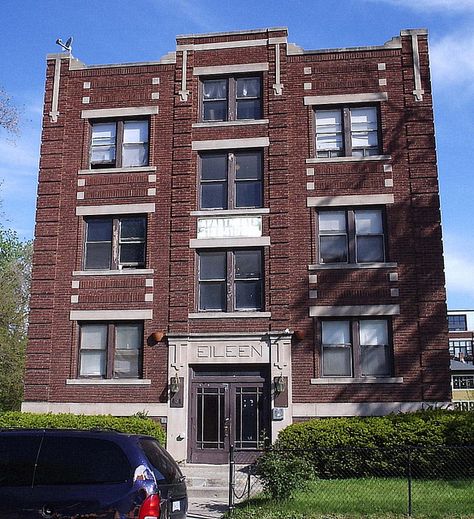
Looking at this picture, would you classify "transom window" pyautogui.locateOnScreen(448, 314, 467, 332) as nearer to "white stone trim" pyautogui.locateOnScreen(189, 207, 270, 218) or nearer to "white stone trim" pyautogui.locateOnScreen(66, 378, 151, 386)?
"white stone trim" pyautogui.locateOnScreen(189, 207, 270, 218)

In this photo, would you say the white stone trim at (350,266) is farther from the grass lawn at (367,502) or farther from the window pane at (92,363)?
the grass lawn at (367,502)

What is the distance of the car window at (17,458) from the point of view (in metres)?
8.34

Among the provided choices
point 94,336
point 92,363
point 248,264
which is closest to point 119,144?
point 248,264

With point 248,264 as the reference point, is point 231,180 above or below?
above

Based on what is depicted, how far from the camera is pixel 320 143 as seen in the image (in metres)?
21.5

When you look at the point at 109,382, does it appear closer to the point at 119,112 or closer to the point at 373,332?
the point at 373,332

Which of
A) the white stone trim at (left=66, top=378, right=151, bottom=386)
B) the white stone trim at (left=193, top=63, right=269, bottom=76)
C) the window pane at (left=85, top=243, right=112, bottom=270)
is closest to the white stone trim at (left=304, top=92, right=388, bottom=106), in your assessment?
the white stone trim at (left=193, top=63, right=269, bottom=76)

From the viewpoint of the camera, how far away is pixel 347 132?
2145cm

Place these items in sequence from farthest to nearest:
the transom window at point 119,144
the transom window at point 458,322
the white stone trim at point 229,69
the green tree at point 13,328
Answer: the transom window at point 458,322
the green tree at point 13,328
the transom window at point 119,144
the white stone trim at point 229,69

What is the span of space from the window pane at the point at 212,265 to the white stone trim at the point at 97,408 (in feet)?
13.3

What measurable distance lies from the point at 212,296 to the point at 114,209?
4150mm

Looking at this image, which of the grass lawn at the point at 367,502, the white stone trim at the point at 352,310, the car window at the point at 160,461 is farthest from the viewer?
the white stone trim at the point at 352,310

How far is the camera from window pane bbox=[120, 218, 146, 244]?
2155cm

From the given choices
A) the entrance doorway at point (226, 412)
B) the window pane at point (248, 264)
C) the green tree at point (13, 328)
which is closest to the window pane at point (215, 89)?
the window pane at point (248, 264)
